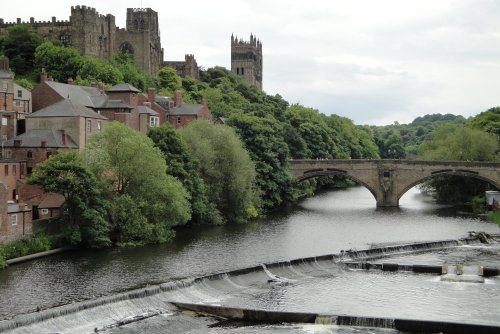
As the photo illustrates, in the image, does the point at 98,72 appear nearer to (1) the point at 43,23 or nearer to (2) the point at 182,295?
(1) the point at 43,23

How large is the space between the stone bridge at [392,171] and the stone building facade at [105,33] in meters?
42.4

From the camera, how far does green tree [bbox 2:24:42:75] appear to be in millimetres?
118375

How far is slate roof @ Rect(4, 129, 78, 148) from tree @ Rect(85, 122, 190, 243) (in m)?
6.24

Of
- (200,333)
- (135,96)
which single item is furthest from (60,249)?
(135,96)

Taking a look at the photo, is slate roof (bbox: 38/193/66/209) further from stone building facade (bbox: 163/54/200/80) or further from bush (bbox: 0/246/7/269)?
stone building facade (bbox: 163/54/200/80)

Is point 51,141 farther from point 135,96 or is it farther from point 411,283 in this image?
point 411,283

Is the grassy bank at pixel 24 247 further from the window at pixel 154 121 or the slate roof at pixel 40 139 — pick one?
the window at pixel 154 121

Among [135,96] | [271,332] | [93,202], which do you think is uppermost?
[135,96]

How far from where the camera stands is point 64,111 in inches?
3041

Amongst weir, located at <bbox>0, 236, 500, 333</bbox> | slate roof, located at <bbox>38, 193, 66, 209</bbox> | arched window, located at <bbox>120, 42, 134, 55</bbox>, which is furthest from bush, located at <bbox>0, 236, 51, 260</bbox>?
arched window, located at <bbox>120, 42, 134, 55</bbox>

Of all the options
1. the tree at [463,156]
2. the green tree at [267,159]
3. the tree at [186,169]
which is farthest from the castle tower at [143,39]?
the tree at [186,169]

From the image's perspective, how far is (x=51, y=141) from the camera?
73.3 m

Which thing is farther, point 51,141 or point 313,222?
point 313,222

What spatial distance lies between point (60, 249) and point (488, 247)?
36.1 m
